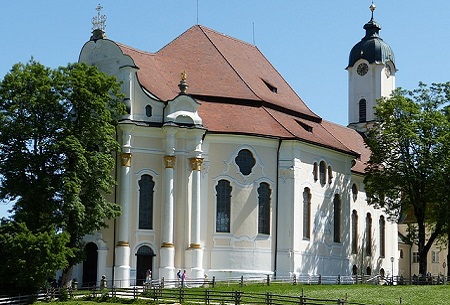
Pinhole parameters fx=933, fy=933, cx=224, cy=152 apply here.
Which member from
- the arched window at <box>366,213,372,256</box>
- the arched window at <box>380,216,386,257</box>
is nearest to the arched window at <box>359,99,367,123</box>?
the arched window at <box>380,216,386,257</box>

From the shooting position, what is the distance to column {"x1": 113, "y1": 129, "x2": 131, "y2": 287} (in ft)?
169

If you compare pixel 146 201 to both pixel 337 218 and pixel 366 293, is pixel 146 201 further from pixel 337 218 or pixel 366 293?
pixel 337 218

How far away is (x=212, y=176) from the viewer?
5494 centimetres

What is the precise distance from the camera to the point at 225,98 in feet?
190

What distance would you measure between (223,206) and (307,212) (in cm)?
623

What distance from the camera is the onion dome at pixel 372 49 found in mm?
81188

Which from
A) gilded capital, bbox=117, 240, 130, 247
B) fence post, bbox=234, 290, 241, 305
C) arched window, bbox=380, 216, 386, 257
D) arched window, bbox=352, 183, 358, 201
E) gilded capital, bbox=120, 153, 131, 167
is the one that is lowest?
fence post, bbox=234, 290, 241, 305

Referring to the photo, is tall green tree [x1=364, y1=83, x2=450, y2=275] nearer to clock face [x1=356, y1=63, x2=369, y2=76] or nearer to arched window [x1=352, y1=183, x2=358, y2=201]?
arched window [x1=352, y1=183, x2=358, y2=201]

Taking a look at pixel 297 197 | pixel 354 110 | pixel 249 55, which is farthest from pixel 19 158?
pixel 354 110

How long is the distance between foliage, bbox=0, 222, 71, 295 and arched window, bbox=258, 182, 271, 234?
15.1m

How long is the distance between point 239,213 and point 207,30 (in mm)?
14760

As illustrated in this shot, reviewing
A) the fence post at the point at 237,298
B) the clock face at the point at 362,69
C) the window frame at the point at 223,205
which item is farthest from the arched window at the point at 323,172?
the clock face at the point at 362,69

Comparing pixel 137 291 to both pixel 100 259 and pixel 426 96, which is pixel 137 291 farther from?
pixel 426 96

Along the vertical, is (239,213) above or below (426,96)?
below
